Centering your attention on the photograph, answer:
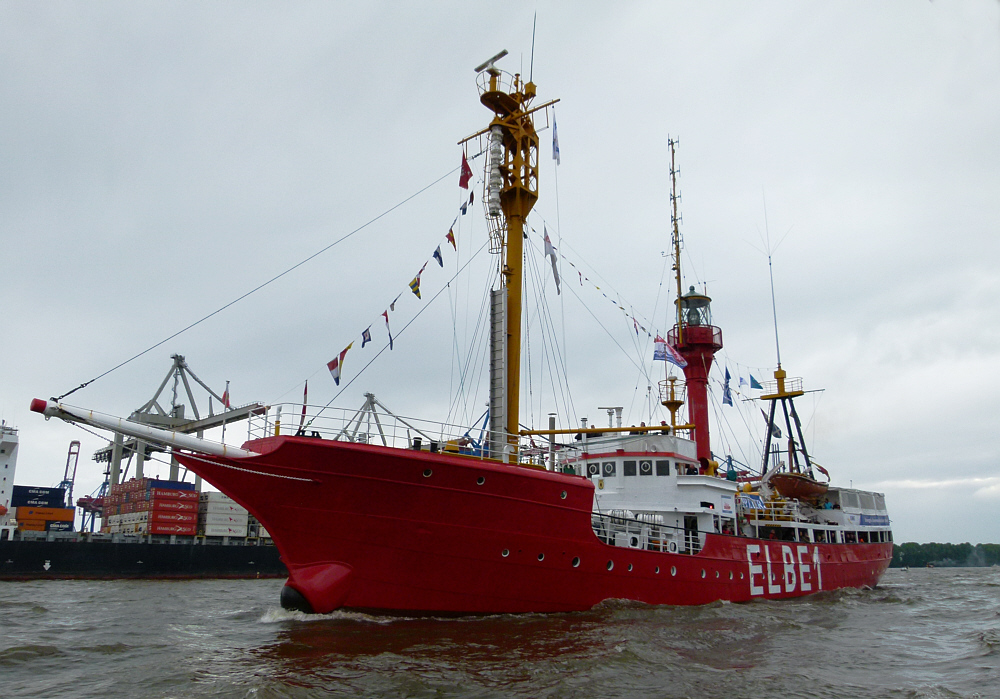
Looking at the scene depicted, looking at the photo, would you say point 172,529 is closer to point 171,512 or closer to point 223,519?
point 171,512

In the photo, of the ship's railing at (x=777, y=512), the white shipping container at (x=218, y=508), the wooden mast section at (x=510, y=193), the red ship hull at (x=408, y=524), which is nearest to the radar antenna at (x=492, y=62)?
the wooden mast section at (x=510, y=193)

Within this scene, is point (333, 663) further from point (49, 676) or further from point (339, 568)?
point (49, 676)

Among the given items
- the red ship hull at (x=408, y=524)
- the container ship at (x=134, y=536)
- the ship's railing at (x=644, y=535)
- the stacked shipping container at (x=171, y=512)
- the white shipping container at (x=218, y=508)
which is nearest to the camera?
the red ship hull at (x=408, y=524)

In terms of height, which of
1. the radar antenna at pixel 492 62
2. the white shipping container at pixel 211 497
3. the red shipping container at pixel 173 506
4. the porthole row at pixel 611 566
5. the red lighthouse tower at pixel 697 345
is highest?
the radar antenna at pixel 492 62

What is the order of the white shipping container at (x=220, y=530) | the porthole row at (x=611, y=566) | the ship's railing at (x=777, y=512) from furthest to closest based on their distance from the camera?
the white shipping container at (x=220, y=530) < the ship's railing at (x=777, y=512) < the porthole row at (x=611, y=566)

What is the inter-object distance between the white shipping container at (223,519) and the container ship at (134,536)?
0.20 ft

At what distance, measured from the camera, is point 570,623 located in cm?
1362

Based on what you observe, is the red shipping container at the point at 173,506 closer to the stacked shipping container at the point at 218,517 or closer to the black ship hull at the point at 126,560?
the stacked shipping container at the point at 218,517

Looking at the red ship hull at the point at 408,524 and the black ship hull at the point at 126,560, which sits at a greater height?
the red ship hull at the point at 408,524

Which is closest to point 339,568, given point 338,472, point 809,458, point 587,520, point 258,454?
point 338,472

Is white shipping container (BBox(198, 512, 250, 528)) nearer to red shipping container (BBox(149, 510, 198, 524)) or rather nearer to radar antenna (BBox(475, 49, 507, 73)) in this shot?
red shipping container (BBox(149, 510, 198, 524))

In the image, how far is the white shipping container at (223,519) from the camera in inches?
1706

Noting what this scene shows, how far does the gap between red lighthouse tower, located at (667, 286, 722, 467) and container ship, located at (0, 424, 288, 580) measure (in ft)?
90.4

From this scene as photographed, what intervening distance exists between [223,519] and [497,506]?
3615cm
